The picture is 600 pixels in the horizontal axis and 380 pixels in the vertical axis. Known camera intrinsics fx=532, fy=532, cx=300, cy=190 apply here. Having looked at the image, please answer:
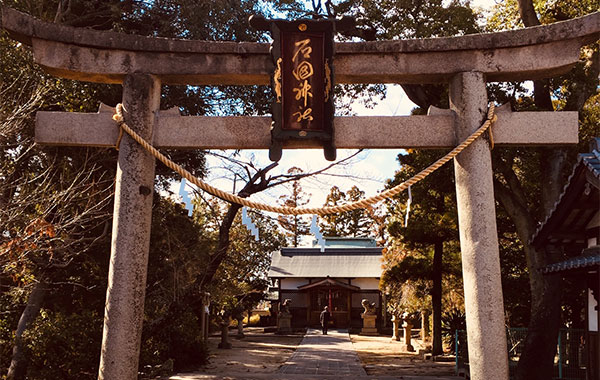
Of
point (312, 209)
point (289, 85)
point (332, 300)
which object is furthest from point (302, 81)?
point (332, 300)

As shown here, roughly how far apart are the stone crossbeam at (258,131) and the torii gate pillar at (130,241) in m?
0.28

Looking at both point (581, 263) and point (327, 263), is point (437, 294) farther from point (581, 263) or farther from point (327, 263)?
point (327, 263)

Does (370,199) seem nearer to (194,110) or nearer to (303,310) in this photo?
(194,110)

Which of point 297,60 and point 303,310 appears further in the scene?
point 303,310

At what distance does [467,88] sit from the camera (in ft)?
18.6

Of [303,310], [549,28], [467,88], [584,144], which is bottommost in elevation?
[303,310]

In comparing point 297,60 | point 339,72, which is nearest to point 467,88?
point 339,72

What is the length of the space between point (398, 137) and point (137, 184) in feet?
9.21

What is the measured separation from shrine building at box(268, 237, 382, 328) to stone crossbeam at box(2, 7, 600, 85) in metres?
28.0

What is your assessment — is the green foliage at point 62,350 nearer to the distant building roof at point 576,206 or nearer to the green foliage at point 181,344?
the green foliage at point 181,344

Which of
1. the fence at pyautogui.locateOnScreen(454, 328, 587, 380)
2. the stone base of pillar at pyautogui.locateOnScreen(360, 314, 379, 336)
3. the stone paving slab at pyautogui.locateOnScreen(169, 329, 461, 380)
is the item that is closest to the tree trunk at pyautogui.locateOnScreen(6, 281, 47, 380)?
the stone paving slab at pyautogui.locateOnScreen(169, 329, 461, 380)

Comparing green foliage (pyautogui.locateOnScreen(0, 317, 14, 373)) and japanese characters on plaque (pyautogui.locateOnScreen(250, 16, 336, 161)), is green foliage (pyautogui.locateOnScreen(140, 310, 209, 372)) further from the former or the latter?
japanese characters on plaque (pyautogui.locateOnScreen(250, 16, 336, 161))

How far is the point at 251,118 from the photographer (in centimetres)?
571

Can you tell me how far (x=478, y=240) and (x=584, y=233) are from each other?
5.76 m
